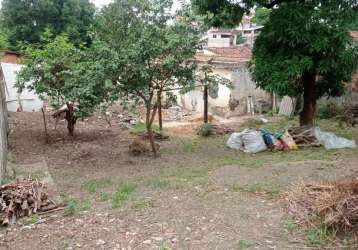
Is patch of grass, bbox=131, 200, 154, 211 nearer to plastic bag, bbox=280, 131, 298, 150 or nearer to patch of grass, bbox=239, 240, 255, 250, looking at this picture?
patch of grass, bbox=239, 240, 255, 250

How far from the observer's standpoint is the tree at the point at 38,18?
25.6 m

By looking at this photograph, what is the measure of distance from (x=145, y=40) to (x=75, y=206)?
138 inches

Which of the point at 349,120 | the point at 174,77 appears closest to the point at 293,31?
the point at 174,77

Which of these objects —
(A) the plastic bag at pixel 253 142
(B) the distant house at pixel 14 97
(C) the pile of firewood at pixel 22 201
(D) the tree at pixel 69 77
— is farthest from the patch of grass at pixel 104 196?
(B) the distant house at pixel 14 97

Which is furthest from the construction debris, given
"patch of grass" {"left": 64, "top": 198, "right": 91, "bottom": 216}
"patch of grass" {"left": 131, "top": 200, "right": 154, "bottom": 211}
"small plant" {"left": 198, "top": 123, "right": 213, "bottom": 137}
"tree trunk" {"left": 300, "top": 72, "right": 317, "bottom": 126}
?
"small plant" {"left": 198, "top": 123, "right": 213, "bottom": 137}

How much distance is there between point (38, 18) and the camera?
2602 centimetres

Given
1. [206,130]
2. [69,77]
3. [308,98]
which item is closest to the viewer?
[69,77]

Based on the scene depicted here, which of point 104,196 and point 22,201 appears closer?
point 22,201

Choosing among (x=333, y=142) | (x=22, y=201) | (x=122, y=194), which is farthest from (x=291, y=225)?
(x=333, y=142)

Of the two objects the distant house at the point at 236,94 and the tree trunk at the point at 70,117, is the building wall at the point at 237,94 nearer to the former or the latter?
the distant house at the point at 236,94

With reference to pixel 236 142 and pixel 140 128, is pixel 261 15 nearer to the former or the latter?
pixel 236 142

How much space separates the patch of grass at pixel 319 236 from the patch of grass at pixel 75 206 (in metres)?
2.79

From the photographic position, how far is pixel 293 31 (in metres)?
8.73

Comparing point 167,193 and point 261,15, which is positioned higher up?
point 261,15
